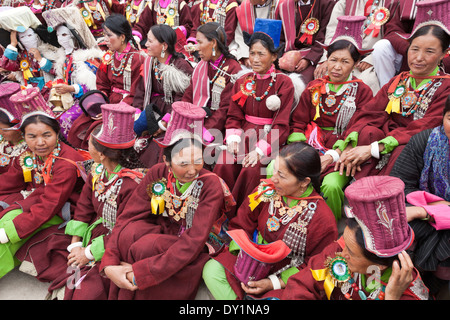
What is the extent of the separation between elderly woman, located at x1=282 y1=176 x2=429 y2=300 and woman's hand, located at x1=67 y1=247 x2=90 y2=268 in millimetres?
1491

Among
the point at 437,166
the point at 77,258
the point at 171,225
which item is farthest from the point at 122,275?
the point at 437,166

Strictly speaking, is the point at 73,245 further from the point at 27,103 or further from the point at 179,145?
the point at 27,103

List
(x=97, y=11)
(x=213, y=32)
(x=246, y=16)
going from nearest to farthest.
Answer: (x=213, y=32)
(x=246, y=16)
(x=97, y=11)

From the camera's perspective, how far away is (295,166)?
213cm

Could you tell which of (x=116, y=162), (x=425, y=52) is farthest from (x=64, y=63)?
(x=425, y=52)

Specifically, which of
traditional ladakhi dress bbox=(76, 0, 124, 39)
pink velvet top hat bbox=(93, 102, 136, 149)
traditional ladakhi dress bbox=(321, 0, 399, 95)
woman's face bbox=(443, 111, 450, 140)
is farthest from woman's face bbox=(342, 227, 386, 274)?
traditional ladakhi dress bbox=(76, 0, 124, 39)

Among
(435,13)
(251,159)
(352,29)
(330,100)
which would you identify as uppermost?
(435,13)

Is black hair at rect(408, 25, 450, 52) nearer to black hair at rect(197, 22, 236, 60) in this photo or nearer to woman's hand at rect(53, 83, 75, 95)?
black hair at rect(197, 22, 236, 60)

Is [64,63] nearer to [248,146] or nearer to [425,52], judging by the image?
[248,146]

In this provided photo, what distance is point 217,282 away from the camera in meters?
2.16

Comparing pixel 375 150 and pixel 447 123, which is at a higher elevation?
pixel 447 123

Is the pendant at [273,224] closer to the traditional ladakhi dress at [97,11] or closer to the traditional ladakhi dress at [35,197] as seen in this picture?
the traditional ladakhi dress at [35,197]

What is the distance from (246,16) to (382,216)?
3.81 m

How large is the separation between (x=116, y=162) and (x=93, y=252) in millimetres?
678
